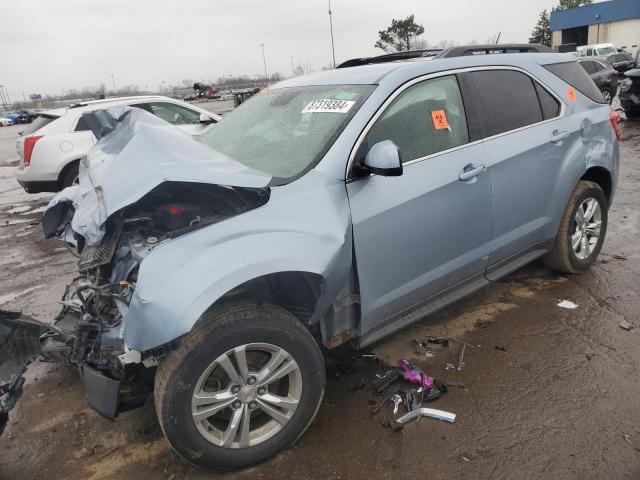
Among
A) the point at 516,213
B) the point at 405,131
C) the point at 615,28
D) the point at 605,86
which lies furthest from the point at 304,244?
the point at 615,28

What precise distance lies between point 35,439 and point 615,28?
59.6m

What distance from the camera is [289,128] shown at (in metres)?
3.08

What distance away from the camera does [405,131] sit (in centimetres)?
294

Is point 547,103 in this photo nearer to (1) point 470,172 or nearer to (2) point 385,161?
(1) point 470,172

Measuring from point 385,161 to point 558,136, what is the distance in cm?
187

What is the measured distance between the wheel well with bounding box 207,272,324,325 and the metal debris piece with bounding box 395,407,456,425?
0.74m

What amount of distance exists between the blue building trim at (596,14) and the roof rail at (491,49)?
54388 millimetres

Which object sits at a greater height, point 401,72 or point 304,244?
point 401,72

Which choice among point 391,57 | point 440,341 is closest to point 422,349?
point 440,341

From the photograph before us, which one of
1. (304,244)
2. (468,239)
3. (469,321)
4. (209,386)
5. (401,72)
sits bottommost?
A: (469,321)


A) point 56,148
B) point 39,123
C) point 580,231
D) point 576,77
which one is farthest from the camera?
point 39,123

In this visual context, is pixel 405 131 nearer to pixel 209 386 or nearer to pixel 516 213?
pixel 516 213

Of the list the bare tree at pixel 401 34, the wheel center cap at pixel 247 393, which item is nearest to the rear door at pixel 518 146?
the wheel center cap at pixel 247 393

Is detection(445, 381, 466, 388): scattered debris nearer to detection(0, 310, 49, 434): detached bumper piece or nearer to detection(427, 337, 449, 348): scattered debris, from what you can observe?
detection(427, 337, 449, 348): scattered debris
